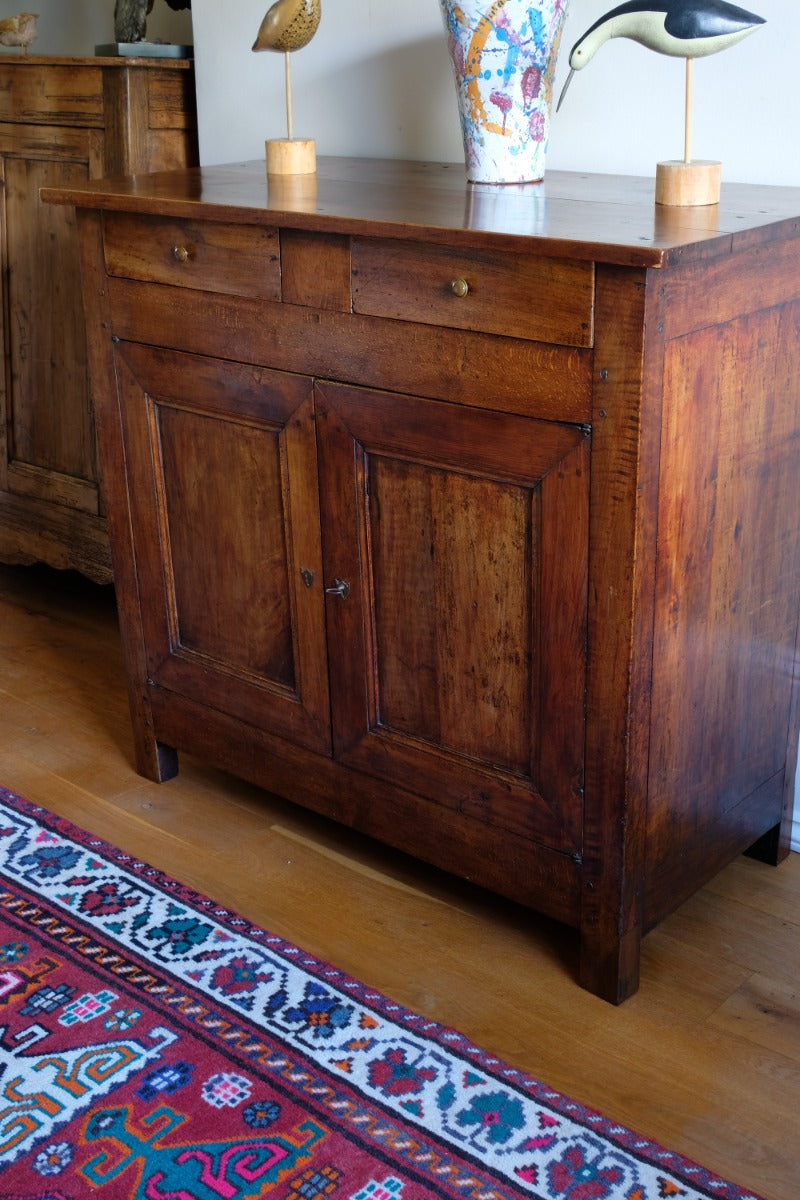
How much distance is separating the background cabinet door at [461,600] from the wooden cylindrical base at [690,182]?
361 mm

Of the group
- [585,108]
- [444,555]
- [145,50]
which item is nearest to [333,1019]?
[444,555]

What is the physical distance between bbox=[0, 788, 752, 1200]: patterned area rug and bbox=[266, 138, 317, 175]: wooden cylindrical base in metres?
1.18

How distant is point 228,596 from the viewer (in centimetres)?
209

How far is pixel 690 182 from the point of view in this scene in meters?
1.63

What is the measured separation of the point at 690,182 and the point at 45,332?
5.43 ft

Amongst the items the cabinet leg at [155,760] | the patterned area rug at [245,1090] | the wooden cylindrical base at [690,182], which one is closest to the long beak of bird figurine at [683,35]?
the wooden cylindrical base at [690,182]

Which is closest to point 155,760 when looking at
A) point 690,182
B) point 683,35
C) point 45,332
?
point 45,332

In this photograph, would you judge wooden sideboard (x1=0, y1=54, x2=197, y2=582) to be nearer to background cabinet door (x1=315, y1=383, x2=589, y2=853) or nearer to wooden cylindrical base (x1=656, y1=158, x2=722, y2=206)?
background cabinet door (x1=315, y1=383, x2=589, y2=853)

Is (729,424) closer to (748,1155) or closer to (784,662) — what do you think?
(784,662)

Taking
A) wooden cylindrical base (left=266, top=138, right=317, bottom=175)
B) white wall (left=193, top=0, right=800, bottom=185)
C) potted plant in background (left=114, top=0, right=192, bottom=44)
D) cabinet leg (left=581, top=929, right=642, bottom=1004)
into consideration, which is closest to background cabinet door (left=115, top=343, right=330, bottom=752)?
wooden cylindrical base (left=266, top=138, right=317, bottom=175)

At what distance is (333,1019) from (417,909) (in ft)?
0.92

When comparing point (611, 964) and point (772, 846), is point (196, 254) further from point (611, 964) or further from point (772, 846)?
point (772, 846)

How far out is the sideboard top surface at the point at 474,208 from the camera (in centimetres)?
146

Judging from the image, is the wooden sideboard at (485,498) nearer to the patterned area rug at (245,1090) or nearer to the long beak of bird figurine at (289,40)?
the long beak of bird figurine at (289,40)
